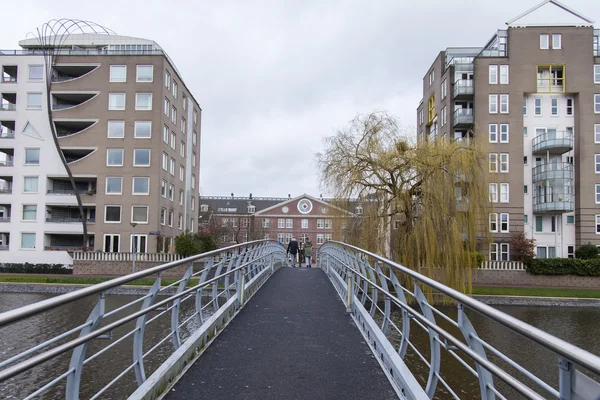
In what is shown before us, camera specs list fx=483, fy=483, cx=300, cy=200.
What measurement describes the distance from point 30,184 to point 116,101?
935cm

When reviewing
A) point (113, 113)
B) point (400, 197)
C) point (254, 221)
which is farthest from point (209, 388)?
point (254, 221)

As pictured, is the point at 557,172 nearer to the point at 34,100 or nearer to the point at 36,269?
the point at 36,269

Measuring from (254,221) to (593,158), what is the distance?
47.6 m

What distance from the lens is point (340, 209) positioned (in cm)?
2030

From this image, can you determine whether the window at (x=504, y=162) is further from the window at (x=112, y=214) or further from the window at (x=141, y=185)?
the window at (x=112, y=214)

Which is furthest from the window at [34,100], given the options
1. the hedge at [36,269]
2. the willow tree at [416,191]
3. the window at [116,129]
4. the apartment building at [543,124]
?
the apartment building at [543,124]

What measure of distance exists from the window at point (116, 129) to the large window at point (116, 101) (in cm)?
118

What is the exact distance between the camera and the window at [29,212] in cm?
3741

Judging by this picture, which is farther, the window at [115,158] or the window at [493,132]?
the window at [115,158]

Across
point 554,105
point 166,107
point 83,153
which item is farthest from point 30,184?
point 554,105

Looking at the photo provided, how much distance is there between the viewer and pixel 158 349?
36.7 ft

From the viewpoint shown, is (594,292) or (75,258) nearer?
(594,292)

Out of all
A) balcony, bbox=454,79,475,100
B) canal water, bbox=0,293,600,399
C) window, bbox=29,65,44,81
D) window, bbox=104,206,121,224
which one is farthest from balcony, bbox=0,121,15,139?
balcony, bbox=454,79,475,100

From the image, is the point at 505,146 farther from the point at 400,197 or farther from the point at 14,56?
the point at 14,56
